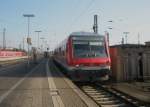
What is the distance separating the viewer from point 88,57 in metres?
24.1

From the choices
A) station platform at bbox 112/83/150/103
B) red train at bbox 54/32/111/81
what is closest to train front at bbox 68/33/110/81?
red train at bbox 54/32/111/81

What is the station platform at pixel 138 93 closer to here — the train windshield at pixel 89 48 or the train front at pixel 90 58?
the train front at pixel 90 58

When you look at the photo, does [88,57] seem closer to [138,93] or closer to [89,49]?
[89,49]

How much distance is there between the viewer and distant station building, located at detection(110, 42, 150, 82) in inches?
1014

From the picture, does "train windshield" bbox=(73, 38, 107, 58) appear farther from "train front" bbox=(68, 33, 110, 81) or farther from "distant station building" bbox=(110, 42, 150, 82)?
"distant station building" bbox=(110, 42, 150, 82)

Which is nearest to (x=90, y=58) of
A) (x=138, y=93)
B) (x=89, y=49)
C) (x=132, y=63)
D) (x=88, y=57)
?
(x=88, y=57)

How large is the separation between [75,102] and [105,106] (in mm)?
1327

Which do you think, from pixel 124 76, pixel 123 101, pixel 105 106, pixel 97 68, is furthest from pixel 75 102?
pixel 124 76

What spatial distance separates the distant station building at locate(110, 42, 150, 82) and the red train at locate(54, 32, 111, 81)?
180 centimetres

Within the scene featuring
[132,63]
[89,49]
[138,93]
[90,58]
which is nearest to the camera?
[138,93]

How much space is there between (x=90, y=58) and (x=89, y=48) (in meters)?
0.80

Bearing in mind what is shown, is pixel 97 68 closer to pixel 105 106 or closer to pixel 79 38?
pixel 79 38

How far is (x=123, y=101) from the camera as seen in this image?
15.3m

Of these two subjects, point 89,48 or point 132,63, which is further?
point 132,63
